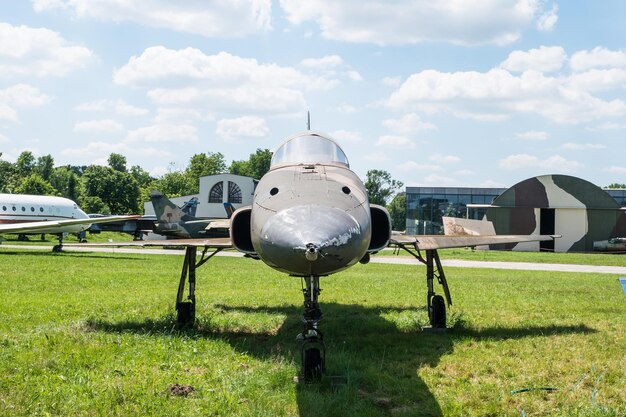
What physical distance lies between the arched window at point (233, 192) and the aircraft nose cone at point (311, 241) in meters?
57.4

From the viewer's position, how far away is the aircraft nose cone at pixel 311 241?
17.6 ft

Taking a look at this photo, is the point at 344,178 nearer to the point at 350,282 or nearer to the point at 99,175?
the point at 350,282

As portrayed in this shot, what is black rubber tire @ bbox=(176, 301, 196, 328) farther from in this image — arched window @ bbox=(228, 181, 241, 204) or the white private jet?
arched window @ bbox=(228, 181, 241, 204)

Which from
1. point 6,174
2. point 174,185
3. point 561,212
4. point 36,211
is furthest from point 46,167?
point 561,212

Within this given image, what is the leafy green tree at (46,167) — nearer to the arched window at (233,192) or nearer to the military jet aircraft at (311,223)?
the arched window at (233,192)

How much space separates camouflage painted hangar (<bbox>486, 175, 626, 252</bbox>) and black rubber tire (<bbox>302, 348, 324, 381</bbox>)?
49.4 m

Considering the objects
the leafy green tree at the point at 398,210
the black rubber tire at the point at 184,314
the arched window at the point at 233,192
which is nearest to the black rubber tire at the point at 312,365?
the black rubber tire at the point at 184,314

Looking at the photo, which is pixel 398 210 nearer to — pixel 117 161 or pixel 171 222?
pixel 117 161

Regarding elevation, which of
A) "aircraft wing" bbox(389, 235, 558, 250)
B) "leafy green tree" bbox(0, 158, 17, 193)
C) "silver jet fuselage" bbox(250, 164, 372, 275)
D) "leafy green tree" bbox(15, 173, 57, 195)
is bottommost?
"aircraft wing" bbox(389, 235, 558, 250)

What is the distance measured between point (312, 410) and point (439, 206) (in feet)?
231

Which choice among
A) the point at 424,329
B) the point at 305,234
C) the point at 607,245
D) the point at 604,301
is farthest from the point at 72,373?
the point at 607,245

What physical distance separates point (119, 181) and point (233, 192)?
38.6 metres

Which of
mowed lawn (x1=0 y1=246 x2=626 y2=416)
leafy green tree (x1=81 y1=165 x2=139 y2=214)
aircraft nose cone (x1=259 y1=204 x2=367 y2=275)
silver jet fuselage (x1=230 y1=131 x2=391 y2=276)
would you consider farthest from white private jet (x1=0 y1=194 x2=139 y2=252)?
leafy green tree (x1=81 y1=165 x2=139 y2=214)

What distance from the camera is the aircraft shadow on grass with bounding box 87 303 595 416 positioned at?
5.86 m
